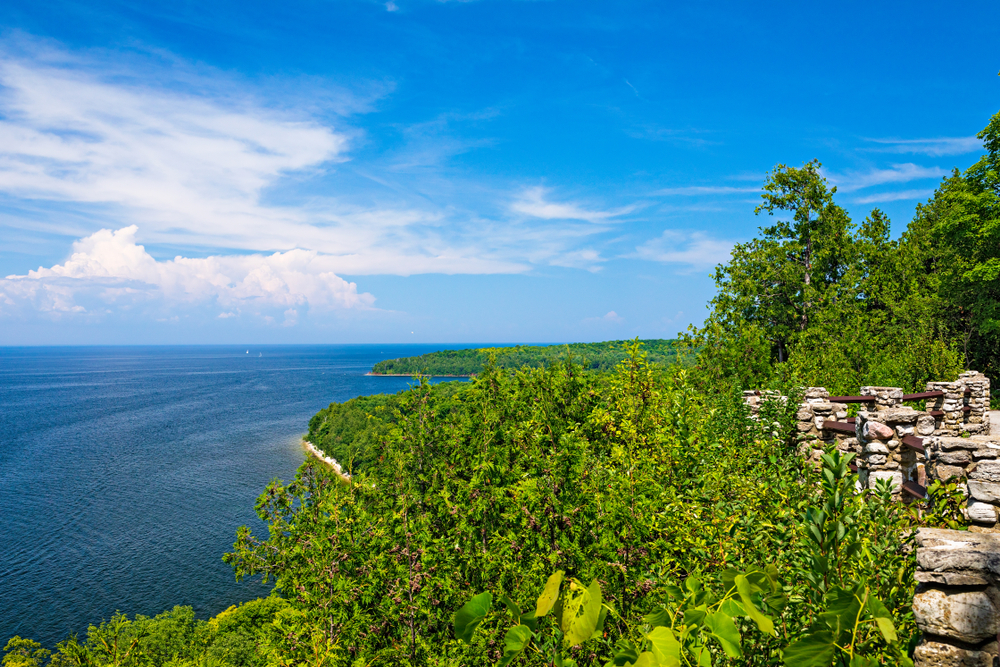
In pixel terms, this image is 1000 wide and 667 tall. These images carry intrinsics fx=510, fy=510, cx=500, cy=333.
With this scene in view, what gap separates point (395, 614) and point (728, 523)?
16.2 ft

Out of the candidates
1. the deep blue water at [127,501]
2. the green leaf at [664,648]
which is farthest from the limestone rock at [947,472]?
the deep blue water at [127,501]

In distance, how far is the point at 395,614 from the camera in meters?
6.84

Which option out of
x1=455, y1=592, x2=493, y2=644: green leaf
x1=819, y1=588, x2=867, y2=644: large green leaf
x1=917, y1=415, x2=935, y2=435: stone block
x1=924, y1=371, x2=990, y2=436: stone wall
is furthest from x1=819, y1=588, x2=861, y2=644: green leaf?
x1=924, y1=371, x2=990, y2=436: stone wall

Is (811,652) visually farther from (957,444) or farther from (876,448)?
(876,448)

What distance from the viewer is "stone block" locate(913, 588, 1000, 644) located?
2418 millimetres

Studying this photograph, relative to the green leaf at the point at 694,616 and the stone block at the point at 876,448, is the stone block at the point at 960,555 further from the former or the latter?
the stone block at the point at 876,448

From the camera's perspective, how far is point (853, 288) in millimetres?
26094

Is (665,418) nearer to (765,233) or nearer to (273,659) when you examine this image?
(273,659)

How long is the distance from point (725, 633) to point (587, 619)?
16.8 inches

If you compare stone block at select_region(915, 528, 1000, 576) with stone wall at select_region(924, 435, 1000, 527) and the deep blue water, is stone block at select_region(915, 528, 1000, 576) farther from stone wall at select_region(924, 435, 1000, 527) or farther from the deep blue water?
the deep blue water

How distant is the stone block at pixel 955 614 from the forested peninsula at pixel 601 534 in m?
0.04

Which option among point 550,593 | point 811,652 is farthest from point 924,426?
point 550,593

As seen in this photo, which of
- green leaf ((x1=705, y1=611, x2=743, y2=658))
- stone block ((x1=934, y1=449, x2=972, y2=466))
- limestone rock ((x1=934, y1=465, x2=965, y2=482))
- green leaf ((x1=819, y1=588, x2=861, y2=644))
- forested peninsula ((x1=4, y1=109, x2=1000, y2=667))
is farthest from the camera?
stone block ((x1=934, y1=449, x2=972, y2=466))

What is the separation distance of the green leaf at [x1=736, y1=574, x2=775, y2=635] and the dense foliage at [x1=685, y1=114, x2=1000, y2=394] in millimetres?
16949
